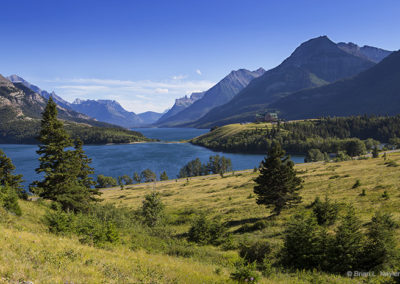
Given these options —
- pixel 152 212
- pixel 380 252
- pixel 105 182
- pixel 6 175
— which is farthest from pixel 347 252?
pixel 105 182

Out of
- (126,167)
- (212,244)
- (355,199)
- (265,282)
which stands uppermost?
(265,282)

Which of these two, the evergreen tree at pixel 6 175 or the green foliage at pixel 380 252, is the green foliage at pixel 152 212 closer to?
the green foliage at pixel 380 252

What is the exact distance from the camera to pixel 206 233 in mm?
24797

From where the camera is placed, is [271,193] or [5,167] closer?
[271,193]

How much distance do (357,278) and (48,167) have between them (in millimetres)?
34403

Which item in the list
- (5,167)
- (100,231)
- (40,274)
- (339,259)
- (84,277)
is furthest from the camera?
(5,167)

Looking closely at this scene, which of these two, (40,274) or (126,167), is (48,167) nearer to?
(40,274)

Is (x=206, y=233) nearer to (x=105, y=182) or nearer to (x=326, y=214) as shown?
(x=326, y=214)

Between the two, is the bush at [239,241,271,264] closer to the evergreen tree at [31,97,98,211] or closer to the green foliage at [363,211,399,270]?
the green foliage at [363,211,399,270]

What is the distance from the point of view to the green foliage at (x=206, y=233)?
24.1m

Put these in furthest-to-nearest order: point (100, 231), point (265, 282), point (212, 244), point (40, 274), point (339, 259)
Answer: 1. point (212, 244)
2. point (100, 231)
3. point (339, 259)
4. point (265, 282)
5. point (40, 274)

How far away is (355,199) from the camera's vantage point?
3103cm

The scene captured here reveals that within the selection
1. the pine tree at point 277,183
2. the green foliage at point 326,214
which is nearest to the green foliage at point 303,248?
the green foliage at point 326,214

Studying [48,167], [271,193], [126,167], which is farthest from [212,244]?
[126,167]
